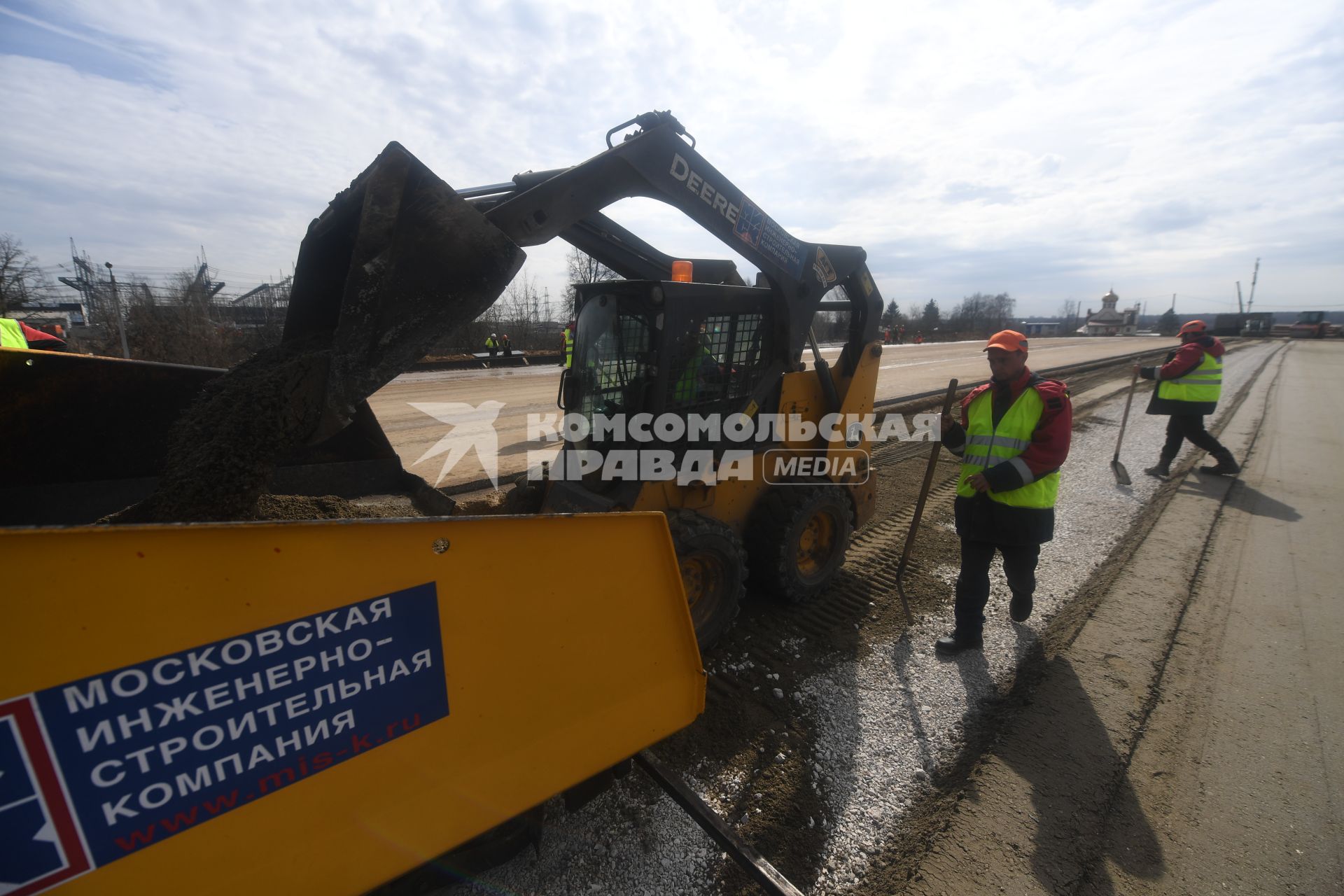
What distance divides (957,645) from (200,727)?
3.65m

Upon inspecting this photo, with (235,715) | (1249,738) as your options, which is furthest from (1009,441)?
(235,715)

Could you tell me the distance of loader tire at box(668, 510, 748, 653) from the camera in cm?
335

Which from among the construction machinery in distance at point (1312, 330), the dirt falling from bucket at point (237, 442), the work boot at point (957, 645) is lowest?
the construction machinery in distance at point (1312, 330)

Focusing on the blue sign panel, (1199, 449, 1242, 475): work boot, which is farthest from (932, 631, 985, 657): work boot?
(1199, 449, 1242, 475): work boot

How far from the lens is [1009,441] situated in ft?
11.3

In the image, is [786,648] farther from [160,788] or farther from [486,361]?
[486,361]

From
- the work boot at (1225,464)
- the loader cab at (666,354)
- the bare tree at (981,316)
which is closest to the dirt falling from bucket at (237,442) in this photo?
the loader cab at (666,354)

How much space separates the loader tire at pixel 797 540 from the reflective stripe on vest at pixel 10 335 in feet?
19.1

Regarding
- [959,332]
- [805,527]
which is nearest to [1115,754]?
[805,527]

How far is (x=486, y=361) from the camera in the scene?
20453mm

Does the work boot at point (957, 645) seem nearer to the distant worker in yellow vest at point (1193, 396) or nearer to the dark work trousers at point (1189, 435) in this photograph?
the distant worker in yellow vest at point (1193, 396)

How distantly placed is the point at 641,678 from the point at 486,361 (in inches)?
781

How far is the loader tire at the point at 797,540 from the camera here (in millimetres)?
3953

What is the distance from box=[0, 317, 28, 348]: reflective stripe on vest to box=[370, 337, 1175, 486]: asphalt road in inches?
134
